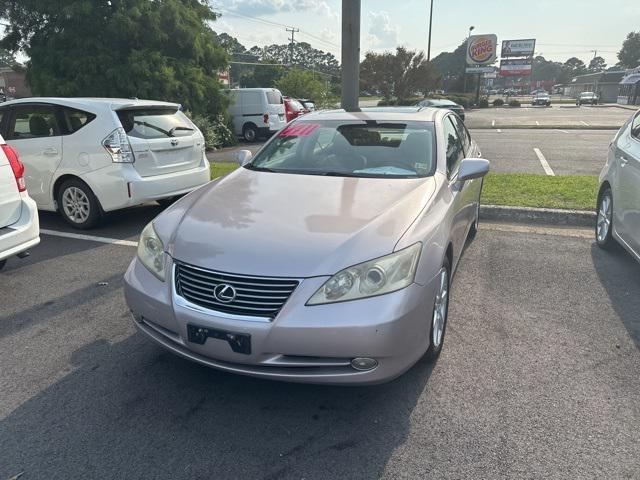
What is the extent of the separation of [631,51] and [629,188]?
113237 mm

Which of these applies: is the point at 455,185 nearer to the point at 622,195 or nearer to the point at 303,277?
the point at 303,277

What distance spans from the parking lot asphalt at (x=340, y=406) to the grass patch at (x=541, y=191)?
2.73 meters

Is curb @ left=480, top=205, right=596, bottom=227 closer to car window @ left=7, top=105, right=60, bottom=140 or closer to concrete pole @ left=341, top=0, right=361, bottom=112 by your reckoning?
concrete pole @ left=341, top=0, right=361, bottom=112

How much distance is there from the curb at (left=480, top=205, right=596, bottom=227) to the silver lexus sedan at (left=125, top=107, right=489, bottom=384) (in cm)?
327

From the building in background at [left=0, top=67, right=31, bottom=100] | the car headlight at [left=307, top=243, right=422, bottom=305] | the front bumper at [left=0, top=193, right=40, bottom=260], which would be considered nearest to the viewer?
the car headlight at [left=307, top=243, right=422, bottom=305]

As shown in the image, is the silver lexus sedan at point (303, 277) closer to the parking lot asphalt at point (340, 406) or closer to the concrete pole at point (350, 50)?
the parking lot asphalt at point (340, 406)

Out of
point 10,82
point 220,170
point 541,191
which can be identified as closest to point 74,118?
point 220,170

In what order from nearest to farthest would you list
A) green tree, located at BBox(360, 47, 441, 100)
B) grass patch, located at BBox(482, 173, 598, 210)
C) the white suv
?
the white suv, grass patch, located at BBox(482, 173, 598, 210), green tree, located at BBox(360, 47, 441, 100)

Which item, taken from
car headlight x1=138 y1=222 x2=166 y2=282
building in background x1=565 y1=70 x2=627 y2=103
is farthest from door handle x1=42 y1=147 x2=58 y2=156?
building in background x1=565 y1=70 x2=627 y2=103

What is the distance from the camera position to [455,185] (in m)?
3.75

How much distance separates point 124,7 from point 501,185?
1101 centimetres

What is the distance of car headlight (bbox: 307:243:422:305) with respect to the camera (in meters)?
2.43

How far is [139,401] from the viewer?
2.79 m

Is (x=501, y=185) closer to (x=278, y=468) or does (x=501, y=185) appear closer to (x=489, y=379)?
(x=489, y=379)
